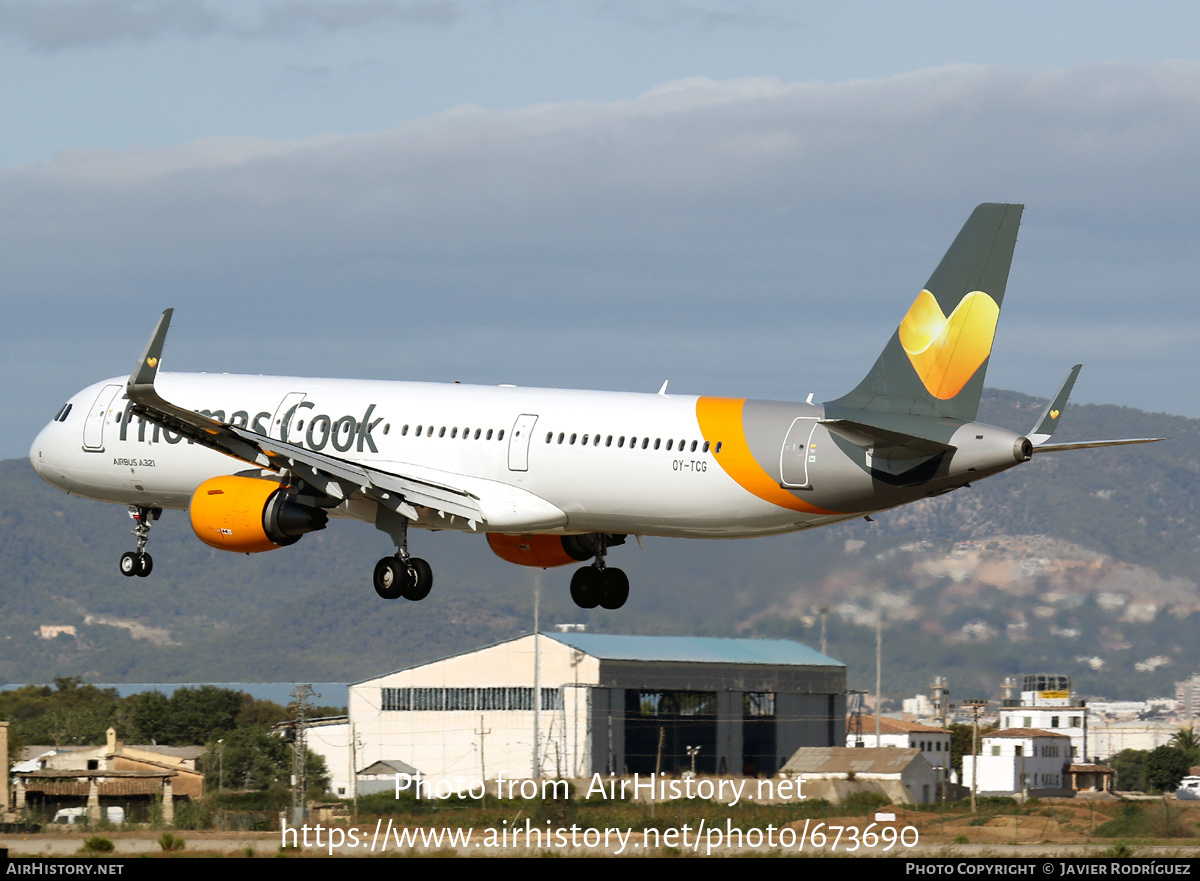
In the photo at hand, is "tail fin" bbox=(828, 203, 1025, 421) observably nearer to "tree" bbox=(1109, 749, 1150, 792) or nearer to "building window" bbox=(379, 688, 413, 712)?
"building window" bbox=(379, 688, 413, 712)

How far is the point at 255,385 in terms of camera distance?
144ft

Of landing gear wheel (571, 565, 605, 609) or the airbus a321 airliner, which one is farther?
landing gear wheel (571, 565, 605, 609)

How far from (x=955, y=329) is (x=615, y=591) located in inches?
469

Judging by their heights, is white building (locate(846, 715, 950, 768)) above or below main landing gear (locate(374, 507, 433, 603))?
below

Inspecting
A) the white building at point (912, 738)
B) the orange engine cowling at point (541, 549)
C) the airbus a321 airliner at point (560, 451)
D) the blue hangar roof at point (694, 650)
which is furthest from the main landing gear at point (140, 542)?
the white building at point (912, 738)

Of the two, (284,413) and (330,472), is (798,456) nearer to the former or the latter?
(330,472)

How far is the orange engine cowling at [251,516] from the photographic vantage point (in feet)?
132

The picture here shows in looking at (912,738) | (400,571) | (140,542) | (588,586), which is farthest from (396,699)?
(400,571)

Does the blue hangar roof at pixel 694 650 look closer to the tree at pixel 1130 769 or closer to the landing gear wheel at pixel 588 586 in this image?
the tree at pixel 1130 769

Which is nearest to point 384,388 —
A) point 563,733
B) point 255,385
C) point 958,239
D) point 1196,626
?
point 255,385

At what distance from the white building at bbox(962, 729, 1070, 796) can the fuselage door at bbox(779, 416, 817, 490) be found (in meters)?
92.4

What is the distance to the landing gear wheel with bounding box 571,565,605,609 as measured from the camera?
1741 inches

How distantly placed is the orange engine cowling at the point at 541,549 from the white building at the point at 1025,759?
86923mm

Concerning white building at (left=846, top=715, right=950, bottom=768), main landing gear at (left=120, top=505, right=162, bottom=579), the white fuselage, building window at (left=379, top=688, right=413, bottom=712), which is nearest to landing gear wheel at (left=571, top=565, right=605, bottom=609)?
the white fuselage
